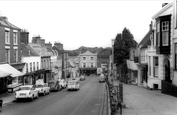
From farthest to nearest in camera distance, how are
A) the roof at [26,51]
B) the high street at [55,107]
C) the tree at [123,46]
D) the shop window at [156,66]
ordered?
the tree at [123,46] → the roof at [26,51] → the shop window at [156,66] → the high street at [55,107]

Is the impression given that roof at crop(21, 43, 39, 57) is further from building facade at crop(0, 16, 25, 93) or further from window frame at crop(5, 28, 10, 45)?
window frame at crop(5, 28, 10, 45)

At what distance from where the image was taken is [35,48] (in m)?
48.0

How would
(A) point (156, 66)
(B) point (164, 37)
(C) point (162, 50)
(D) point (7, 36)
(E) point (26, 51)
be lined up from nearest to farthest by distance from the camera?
1. (C) point (162, 50)
2. (B) point (164, 37)
3. (A) point (156, 66)
4. (D) point (7, 36)
5. (E) point (26, 51)

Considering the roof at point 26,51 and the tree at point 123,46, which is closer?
the roof at point 26,51


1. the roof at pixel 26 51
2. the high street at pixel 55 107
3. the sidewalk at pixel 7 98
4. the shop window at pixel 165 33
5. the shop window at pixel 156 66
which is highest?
the shop window at pixel 165 33

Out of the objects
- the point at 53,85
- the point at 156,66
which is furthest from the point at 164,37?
the point at 53,85

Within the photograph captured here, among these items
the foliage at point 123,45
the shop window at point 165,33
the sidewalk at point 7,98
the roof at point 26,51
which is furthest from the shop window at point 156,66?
the foliage at point 123,45

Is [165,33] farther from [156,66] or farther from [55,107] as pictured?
[55,107]

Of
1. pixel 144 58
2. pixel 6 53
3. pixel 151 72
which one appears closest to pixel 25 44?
pixel 6 53

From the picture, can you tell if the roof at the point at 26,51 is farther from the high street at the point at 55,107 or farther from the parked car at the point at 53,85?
the high street at the point at 55,107

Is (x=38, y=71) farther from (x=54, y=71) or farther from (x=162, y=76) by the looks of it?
(x=162, y=76)

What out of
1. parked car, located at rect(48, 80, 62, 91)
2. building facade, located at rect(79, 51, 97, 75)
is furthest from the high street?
building facade, located at rect(79, 51, 97, 75)

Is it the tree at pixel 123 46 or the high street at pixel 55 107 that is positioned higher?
the tree at pixel 123 46

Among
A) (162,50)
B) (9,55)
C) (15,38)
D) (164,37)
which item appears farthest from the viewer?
(15,38)
